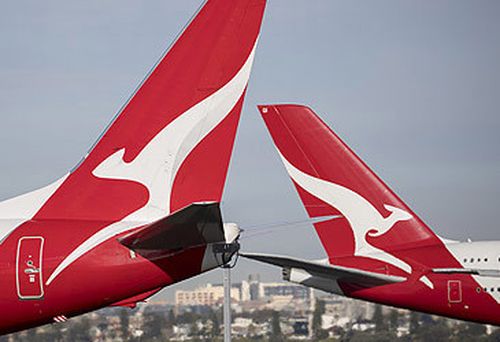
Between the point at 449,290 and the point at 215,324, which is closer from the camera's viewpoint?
the point at 449,290

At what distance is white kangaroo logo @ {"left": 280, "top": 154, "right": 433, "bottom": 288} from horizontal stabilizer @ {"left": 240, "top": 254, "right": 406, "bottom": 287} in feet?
3.22

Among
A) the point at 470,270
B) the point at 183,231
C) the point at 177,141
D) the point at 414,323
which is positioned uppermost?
the point at 177,141

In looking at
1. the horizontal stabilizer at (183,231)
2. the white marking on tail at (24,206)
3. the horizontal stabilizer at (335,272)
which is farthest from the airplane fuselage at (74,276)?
the horizontal stabilizer at (335,272)

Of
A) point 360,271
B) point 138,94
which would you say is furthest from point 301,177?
point 138,94

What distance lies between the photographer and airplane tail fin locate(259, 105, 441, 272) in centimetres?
2566

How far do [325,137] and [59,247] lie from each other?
1505 centimetres

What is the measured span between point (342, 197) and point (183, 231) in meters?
15.4

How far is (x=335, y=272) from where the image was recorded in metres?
23.8

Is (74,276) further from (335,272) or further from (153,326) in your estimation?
(153,326)

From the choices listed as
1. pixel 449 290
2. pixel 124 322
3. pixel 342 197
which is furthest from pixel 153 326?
pixel 449 290

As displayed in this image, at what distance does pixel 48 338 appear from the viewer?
84.5ft

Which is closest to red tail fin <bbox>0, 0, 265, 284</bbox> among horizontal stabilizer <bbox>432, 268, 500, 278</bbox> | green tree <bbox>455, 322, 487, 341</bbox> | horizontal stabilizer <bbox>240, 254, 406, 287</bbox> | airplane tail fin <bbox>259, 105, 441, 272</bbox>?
horizontal stabilizer <bbox>240, 254, 406, 287</bbox>

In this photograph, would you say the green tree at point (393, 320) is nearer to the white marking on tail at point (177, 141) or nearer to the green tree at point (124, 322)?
the green tree at point (124, 322)

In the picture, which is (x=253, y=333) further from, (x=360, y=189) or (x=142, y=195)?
(x=142, y=195)
